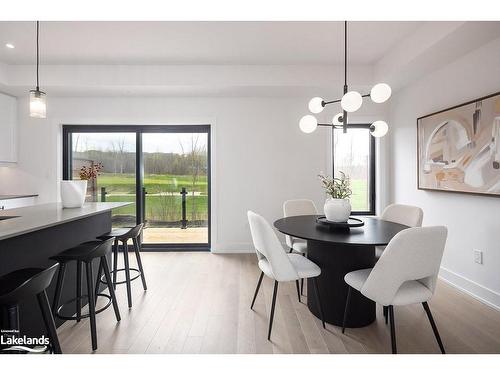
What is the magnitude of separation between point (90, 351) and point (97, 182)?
3.17 meters

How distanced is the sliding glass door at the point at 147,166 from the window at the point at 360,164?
221 cm

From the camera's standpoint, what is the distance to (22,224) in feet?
5.89

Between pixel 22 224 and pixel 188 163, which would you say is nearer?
pixel 22 224

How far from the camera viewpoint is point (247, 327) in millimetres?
2252

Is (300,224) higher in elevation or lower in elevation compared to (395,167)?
lower

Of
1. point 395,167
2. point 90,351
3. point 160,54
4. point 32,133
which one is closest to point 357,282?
point 90,351

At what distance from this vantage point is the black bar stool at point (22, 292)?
130 cm

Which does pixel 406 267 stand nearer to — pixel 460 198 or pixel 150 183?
pixel 460 198

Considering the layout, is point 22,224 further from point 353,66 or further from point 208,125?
point 353,66

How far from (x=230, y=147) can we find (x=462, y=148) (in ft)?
9.47

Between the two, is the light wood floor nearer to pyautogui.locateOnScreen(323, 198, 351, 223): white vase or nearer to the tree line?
pyautogui.locateOnScreen(323, 198, 351, 223): white vase

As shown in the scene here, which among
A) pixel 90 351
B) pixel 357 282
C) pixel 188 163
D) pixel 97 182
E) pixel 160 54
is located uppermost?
pixel 160 54

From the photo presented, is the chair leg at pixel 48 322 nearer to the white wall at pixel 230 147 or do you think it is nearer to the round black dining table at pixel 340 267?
the round black dining table at pixel 340 267

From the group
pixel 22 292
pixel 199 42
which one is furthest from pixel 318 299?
pixel 199 42
